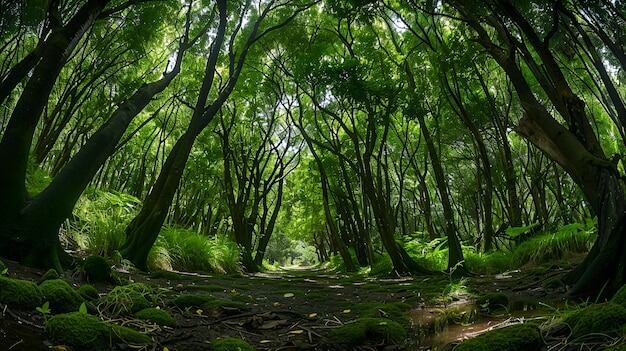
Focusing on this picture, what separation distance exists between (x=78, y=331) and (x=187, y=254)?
7620 millimetres

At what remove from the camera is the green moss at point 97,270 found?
454 centimetres

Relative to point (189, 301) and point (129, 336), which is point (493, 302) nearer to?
point (189, 301)

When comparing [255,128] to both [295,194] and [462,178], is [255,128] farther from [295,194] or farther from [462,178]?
[462,178]

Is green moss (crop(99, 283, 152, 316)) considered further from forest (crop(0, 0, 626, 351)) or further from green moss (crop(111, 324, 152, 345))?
green moss (crop(111, 324, 152, 345))

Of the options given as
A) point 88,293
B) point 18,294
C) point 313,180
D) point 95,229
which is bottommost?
point 88,293

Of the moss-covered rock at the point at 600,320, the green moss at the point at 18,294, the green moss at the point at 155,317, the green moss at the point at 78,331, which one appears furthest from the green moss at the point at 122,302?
the moss-covered rock at the point at 600,320

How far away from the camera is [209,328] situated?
11.8 feet

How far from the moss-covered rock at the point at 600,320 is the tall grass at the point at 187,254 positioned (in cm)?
711

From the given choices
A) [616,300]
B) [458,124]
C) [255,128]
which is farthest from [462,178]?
[616,300]

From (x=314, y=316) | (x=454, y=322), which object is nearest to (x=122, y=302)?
(x=314, y=316)

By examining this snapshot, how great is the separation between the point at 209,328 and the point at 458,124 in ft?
38.4

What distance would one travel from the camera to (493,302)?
14.2ft

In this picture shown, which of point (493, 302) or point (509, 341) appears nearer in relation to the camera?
point (509, 341)

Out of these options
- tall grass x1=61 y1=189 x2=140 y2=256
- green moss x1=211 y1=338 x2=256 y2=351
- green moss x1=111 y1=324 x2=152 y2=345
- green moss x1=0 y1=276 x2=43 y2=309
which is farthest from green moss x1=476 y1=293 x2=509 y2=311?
tall grass x1=61 y1=189 x2=140 y2=256
